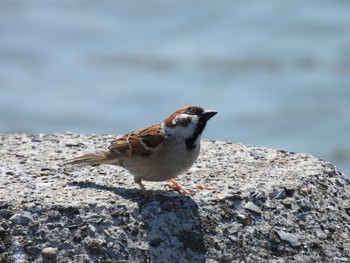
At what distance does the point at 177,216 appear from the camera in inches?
Result: 218

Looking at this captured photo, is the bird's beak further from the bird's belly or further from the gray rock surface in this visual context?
the gray rock surface

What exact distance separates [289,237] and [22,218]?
1334 mm

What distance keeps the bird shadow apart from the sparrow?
0.41 ft

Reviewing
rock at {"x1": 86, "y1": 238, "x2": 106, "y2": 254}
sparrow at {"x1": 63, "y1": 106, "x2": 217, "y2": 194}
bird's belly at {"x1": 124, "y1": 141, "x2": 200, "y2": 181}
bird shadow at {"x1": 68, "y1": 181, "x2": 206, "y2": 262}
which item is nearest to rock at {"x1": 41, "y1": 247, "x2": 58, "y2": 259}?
rock at {"x1": 86, "y1": 238, "x2": 106, "y2": 254}

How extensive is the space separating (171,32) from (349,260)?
34.0ft

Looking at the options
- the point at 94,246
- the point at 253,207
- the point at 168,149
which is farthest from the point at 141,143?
the point at 94,246

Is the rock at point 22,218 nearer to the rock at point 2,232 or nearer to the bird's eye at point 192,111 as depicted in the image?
the rock at point 2,232

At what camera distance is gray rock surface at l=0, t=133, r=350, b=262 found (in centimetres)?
532

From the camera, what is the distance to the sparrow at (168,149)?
A: 5.81m

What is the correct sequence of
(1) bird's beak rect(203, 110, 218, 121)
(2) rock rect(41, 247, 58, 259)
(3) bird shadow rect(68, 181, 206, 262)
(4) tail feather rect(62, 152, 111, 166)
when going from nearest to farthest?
(2) rock rect(41, 247, 58, 259) → (3) bird shadow rect(68, 181, 206, 262) → (1) bird's beak rect(203, 110, 218, 121) → (4) tail feather rect(62, 152, 111, 166)

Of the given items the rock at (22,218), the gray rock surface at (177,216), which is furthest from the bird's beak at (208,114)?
the rock at (22,218)

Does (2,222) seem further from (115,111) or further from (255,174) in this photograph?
(115,111)

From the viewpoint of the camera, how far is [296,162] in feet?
21.3

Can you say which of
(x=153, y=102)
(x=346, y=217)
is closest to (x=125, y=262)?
(x=346, y=217)
